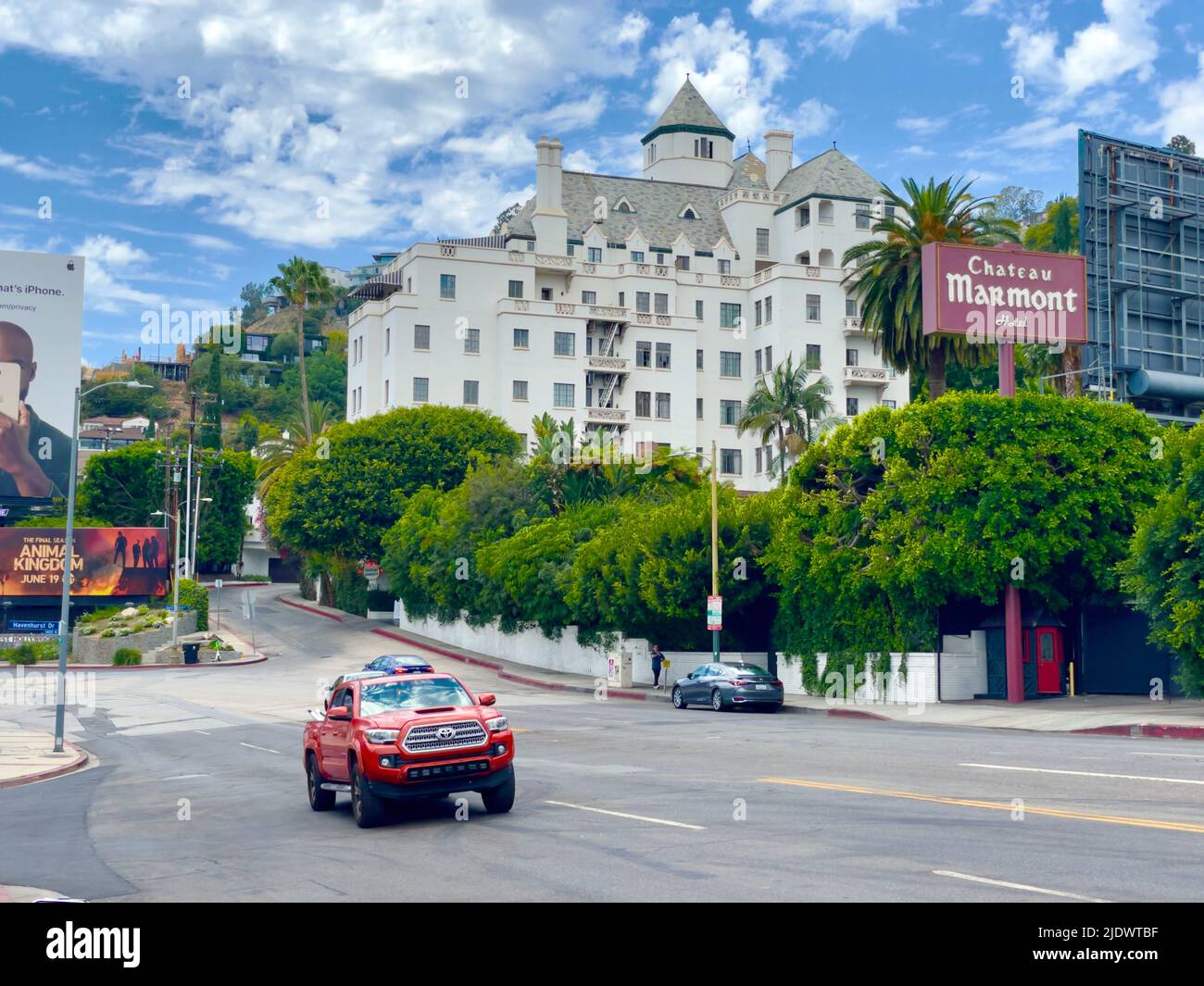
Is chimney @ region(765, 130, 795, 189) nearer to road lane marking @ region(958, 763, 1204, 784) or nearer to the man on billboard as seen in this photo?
the man on billboard

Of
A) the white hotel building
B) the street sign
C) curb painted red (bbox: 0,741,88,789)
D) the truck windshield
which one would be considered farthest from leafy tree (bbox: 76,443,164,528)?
the truck windshield

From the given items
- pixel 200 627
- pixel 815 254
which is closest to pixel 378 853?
pixel 200 627

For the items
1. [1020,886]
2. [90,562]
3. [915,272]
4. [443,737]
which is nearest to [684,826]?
[443,737]

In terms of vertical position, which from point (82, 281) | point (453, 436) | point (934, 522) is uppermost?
point (82, 281)

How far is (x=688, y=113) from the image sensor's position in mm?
115812

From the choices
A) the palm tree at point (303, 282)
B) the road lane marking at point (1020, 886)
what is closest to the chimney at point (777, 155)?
the palm tree at point (303, 282)

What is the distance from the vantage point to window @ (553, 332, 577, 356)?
9475cm

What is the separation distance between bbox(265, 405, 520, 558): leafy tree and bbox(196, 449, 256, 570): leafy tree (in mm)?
39764

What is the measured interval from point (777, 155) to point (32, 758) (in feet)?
300

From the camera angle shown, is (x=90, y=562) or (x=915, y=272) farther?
(x=90, y=562)

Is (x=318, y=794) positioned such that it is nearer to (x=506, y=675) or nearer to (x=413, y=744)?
(x=413, y=744)

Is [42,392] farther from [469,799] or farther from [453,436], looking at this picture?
[469,799]
